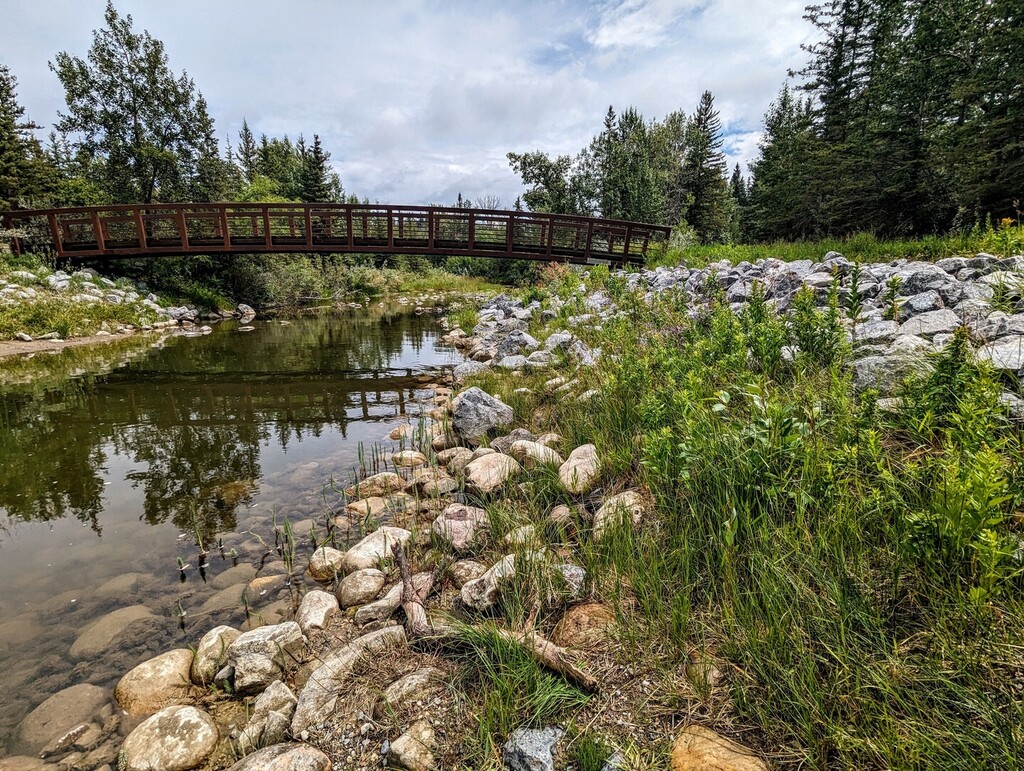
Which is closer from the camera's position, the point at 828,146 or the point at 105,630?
the point at 105,630

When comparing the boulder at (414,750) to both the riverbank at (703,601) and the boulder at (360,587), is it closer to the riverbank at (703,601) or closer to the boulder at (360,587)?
the riverbank at (703,601)

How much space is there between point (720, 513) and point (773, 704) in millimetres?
825

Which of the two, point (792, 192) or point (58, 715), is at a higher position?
point (792, 192)

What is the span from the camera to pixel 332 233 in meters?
15.7

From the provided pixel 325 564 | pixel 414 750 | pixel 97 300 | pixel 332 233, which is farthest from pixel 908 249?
pixel 97 300

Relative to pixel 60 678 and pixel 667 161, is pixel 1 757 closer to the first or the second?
pixel 60 678

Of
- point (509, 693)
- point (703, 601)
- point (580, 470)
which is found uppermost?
point (580, 470)

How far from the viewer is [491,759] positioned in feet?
4.92

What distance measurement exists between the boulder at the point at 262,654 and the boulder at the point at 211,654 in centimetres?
9

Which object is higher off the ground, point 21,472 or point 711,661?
point 711,661

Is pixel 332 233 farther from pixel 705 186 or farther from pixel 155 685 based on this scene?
pixel 705 186

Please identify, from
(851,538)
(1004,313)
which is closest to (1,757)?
(851,538)

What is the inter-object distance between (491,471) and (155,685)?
2.29 metres

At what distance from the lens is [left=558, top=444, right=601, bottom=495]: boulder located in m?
3.02
